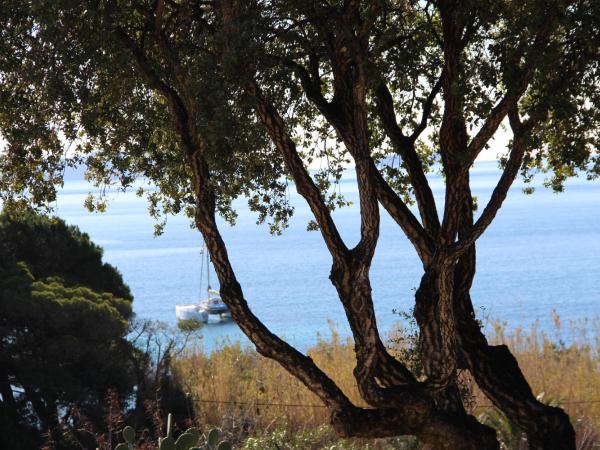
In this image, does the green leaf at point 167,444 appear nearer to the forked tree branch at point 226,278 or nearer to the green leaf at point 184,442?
the green leaf at point 184,442

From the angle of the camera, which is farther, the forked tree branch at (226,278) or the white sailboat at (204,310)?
the white sailboat at (204,310)

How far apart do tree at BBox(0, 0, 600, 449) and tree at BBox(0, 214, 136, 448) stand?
363 centimetres

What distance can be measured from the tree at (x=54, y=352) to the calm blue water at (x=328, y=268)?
1.55 meters

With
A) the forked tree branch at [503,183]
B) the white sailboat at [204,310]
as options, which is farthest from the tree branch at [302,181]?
the white sailboat at [204,310]

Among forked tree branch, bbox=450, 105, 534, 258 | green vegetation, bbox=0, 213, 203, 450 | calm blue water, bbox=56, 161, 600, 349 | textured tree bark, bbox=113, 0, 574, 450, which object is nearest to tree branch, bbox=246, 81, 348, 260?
textured tree bark, bbox=113, 0, 574, 450

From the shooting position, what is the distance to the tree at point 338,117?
19.6ft

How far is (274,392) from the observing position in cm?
1084

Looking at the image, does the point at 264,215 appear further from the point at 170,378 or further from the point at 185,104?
the point at 170,378

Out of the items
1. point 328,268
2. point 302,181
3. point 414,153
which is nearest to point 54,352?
point 414,153

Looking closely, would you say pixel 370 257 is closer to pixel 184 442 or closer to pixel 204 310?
pixel 184 442

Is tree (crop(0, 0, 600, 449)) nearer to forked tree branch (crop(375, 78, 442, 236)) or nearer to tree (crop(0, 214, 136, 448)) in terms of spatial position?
forked tree branch (crop(375, 78, 442, 236))

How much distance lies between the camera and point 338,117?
6.86 metres

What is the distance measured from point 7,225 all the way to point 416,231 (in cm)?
758

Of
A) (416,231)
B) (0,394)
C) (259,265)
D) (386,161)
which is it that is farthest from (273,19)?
(259,265)
